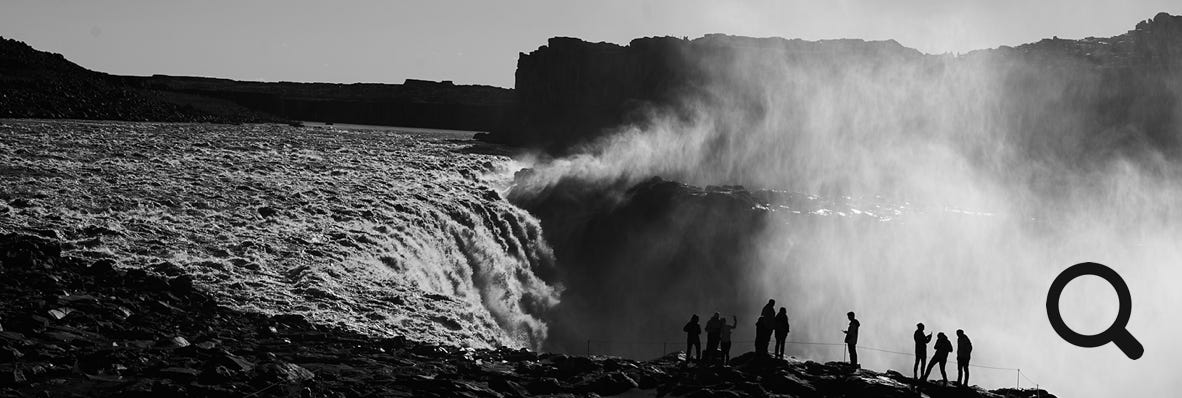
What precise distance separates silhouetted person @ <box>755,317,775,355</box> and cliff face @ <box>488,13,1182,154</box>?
75.3m

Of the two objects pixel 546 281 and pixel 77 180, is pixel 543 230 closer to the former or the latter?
pixel 546 281

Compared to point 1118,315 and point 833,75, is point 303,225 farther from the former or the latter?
point 833,75

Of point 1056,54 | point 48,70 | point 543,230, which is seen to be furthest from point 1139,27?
point 48,70

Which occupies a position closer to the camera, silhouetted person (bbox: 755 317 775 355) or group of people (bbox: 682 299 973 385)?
group of people (bbox: 682 299 973 385)

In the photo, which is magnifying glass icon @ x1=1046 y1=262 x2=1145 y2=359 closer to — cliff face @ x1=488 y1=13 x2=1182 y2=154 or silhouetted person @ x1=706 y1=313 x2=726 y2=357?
silhouetted person @ x1=706 y1=313 x2=726 y2=357

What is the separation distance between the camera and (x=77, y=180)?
4534cm

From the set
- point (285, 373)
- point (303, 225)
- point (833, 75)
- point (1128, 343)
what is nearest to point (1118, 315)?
point (1128, 343)

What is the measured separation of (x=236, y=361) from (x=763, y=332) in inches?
458

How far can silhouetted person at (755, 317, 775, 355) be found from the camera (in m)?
27.8

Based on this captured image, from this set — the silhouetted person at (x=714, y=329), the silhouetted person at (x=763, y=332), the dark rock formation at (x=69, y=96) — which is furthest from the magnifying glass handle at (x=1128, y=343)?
the dark rock formation at (x=69, y=96)

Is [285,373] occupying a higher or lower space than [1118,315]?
lower

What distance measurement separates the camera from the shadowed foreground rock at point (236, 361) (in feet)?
68.3

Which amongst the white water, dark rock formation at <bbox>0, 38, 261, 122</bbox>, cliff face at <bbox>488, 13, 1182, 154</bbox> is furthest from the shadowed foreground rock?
cliff face at <bbox>488, 13, 1182, 154</bbox>

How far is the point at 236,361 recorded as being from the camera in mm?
22109
